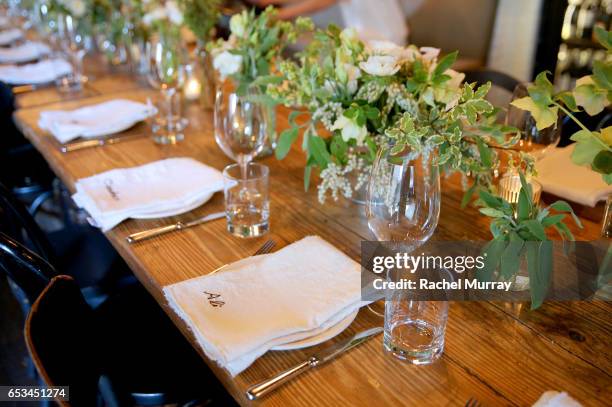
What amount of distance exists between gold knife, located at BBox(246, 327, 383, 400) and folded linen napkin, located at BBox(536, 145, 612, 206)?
0.60 meters

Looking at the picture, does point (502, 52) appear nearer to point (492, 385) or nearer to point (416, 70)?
point (416, 70)

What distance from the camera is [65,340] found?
0.86 m

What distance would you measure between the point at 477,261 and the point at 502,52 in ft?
11.7

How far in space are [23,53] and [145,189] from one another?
2010mm

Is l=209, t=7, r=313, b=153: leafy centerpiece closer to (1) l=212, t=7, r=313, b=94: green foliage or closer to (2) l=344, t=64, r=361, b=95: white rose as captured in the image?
(1) l=212, t=7, r=313, b=94: green foliage

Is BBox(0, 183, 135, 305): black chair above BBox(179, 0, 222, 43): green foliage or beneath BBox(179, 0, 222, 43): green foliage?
beneath

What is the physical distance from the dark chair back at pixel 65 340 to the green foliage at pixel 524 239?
2.19 ft

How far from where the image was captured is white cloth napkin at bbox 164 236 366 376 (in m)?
0.83

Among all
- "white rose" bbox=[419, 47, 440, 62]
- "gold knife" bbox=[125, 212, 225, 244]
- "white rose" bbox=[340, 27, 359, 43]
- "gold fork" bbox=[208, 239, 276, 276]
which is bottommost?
"gold knife" bbox=[125, 212, 225, 244]

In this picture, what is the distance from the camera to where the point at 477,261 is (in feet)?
3.21

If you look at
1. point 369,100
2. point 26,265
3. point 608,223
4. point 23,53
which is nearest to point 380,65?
point 369,100

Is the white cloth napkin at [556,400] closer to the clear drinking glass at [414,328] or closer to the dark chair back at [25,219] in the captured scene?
the clear drinking glass at [414,328]

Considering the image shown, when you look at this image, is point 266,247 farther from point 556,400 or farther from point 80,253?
point 80,253

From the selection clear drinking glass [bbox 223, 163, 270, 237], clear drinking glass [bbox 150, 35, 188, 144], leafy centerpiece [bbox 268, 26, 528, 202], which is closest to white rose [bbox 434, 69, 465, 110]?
leafy centerpiece [bbox 268, 26, 528, 202]
